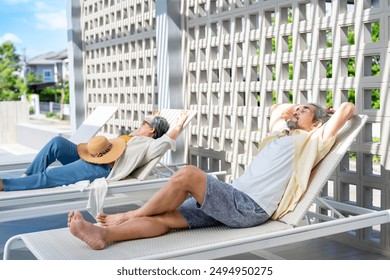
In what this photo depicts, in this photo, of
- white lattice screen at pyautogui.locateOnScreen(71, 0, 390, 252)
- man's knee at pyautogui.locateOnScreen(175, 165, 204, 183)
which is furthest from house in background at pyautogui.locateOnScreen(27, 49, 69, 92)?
man's knee at pyautogui.locateOnScreen(175, 165, 204, 183)

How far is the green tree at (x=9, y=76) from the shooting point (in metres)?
44.5

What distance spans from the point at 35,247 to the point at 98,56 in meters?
5.81

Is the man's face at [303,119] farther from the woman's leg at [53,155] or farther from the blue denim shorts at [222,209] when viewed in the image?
the woman's leg at [53,155]

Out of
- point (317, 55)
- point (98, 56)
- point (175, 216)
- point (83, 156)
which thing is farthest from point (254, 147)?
point (98, 56)

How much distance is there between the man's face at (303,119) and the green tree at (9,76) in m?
42.9

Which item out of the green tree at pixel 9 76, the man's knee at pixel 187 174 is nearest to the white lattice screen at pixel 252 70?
the man's knee at pixel 187 174

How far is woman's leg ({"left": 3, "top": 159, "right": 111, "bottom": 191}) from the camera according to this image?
425 centimetres

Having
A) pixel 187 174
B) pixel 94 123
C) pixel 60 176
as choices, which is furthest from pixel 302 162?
pixel 94 123

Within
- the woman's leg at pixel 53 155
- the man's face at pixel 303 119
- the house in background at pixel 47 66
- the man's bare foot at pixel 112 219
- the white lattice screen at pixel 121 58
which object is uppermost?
the house in background at pixel 47 66

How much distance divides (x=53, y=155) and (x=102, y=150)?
0.52 meters

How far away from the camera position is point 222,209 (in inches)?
121

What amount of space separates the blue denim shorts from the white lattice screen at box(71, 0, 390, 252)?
101 cm

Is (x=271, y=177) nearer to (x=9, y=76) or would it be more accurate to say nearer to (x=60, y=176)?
(x=60, y=176)

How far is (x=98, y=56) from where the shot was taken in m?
8.29
